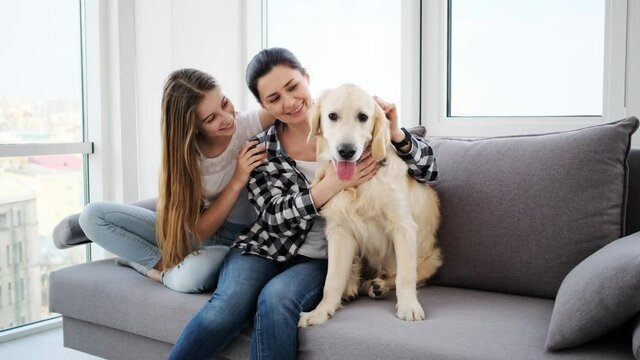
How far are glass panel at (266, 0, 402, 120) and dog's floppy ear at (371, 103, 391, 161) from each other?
46.2 inches

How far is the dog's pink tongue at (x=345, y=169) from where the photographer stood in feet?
5.59

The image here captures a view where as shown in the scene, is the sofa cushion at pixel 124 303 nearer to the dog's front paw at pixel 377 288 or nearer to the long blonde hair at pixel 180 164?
the long blonde hair at pixel 180 164

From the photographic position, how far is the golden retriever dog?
1.71m

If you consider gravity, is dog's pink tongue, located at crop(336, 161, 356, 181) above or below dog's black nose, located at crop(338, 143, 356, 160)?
below

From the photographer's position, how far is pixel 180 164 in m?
2.00

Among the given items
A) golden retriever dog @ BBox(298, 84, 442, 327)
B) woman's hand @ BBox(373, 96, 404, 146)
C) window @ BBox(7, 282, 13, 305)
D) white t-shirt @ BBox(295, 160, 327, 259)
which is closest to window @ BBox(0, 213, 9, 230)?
window @ BBox(7, 282, 13, 305)

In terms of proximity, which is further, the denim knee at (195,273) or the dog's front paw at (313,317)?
the denim knee at (195,273)

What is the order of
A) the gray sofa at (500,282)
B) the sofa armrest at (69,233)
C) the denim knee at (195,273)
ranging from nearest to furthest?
the gray sofa at (500,282), the denim knee at (195,273), the sofa armrest at (69,233)

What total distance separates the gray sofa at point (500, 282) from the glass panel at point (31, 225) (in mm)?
776

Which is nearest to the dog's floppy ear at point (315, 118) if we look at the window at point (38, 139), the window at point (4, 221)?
the window at point (38, 139)

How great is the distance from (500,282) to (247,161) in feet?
2.99

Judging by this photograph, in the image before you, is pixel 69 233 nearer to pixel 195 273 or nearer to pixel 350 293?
pixel 195 273

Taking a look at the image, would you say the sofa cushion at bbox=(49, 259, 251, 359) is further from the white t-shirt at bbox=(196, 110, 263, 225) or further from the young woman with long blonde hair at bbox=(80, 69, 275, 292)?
the white t-shirt at bbox=(196, 110, 263, 225)

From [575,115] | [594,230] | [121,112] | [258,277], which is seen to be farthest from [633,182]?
[121,112]
